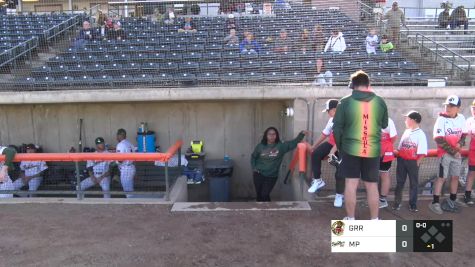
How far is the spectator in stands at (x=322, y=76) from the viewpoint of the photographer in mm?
7156

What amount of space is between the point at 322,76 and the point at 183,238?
14.8ft

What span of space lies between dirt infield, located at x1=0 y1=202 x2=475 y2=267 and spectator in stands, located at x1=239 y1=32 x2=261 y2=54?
17.3 ft

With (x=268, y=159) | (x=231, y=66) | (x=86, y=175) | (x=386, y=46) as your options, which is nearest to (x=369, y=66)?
(x=386, y=46)

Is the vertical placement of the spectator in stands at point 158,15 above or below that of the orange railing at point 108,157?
above

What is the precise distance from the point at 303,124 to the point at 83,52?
6.69 metres

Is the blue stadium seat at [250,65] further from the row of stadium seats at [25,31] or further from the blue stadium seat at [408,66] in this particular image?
the row of stadium seats at [25,31]

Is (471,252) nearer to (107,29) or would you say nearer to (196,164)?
(196,164)

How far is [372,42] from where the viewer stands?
9.55 metres

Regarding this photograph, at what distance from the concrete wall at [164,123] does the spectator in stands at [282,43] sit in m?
2.03

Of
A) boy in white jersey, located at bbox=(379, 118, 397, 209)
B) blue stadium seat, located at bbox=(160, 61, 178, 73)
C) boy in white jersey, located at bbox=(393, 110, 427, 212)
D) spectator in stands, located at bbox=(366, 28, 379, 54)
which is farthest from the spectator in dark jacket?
boy in white jersey, located at bbox=(379, 118, 397, 209)

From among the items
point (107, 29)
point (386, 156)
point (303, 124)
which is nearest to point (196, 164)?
point (303, 124)

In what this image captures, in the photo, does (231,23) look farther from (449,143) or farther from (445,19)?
(449,143)

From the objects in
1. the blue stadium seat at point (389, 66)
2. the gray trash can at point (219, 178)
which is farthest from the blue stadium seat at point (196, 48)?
the blue stadium seat at point (389, 66)

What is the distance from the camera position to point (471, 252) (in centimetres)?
389
